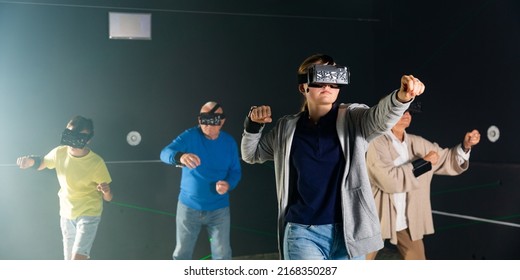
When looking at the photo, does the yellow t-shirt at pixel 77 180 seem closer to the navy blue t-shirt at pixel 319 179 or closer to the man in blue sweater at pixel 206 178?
the man in blue sweater at pixel 206 178

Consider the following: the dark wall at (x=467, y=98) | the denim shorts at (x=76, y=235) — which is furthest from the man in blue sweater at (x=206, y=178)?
the dark wall at (x=467, y=98)

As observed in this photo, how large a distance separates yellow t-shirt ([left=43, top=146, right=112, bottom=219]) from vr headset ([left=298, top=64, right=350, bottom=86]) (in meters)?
1.46

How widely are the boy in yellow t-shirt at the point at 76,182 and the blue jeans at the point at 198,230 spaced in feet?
1.49

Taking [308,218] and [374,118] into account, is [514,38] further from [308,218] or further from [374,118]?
[308,218]

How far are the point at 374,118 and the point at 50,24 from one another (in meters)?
1.87

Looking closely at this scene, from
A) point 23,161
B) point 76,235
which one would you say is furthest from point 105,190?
point 23,161

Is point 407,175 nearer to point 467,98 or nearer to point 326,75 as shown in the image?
point 467,98

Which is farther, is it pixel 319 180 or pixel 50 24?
pixel 50 24

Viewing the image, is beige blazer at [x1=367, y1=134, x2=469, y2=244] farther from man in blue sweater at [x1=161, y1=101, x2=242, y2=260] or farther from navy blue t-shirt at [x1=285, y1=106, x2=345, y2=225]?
navy blue t-shirt at [x1=285, y1=106, x2=345, y2=225]

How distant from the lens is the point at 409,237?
9.54 feet

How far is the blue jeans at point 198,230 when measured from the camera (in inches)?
118

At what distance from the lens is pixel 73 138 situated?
287cm
